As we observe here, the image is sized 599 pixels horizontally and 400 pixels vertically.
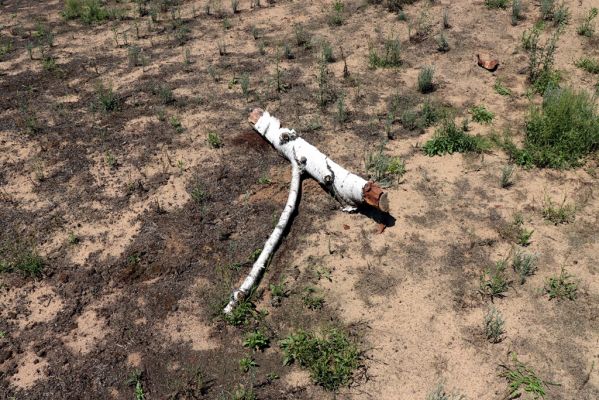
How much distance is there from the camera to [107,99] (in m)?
8.02

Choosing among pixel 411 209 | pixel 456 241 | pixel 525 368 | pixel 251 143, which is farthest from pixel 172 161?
pixel 525 368

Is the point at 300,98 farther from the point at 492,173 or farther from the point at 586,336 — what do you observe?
the point at 586,336

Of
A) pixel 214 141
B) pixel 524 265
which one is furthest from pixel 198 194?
pixel 524 265

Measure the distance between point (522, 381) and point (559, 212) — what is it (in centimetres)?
225

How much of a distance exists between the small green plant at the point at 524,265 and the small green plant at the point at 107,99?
605 cm

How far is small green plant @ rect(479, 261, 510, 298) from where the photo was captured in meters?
5.06

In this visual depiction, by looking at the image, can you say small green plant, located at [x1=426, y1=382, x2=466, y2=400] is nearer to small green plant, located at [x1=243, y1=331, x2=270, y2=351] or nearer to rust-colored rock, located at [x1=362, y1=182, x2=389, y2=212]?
small green plant, located at [x1=243, y1=331, x2=270, y2=351]

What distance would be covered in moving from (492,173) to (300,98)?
3.08m

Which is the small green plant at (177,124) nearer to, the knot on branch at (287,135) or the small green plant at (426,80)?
the knot on branch at (287,135)

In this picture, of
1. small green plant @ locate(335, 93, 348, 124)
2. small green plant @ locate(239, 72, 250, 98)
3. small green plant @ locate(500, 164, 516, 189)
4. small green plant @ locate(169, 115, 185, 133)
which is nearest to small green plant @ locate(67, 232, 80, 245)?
small green plant @ locate(169, 115, 185, 133)

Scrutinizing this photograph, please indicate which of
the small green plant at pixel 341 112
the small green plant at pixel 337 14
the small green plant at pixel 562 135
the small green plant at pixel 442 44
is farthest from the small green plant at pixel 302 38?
the small green plant at pixel 562 135

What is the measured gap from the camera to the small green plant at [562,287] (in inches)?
196

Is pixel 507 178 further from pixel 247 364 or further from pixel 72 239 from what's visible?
pixel 72 239

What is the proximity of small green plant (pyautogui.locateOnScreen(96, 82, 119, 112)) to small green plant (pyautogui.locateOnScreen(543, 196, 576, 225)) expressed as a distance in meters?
6.19
